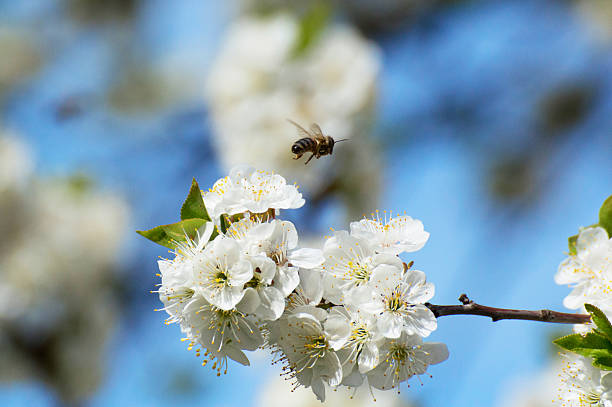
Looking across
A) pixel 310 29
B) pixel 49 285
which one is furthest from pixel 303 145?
pixel 49 285

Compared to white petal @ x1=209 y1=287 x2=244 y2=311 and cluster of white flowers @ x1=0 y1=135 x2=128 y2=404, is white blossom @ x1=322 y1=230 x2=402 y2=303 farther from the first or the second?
cluster of white flowers @ x1=0 y1=135 x2=128 y2=404

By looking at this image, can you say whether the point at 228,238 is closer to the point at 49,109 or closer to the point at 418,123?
the point at 49,109

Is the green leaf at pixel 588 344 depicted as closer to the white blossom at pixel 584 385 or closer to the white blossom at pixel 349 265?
the white blossom at pixel 584 385

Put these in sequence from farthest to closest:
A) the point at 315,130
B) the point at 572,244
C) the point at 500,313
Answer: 1. the point at 315,130
2. the point at 572,244
3. the point at 500,313

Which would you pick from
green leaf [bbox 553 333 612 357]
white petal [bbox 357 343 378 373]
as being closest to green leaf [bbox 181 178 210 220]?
white petal [bbox 357 343 378 373]

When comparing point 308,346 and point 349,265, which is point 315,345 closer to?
point 308,346

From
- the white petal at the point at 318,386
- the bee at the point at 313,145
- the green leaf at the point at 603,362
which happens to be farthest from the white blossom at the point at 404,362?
the bee at the point at 313,145

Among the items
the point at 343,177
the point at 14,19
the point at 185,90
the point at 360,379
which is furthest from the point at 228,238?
the point at 14,19
